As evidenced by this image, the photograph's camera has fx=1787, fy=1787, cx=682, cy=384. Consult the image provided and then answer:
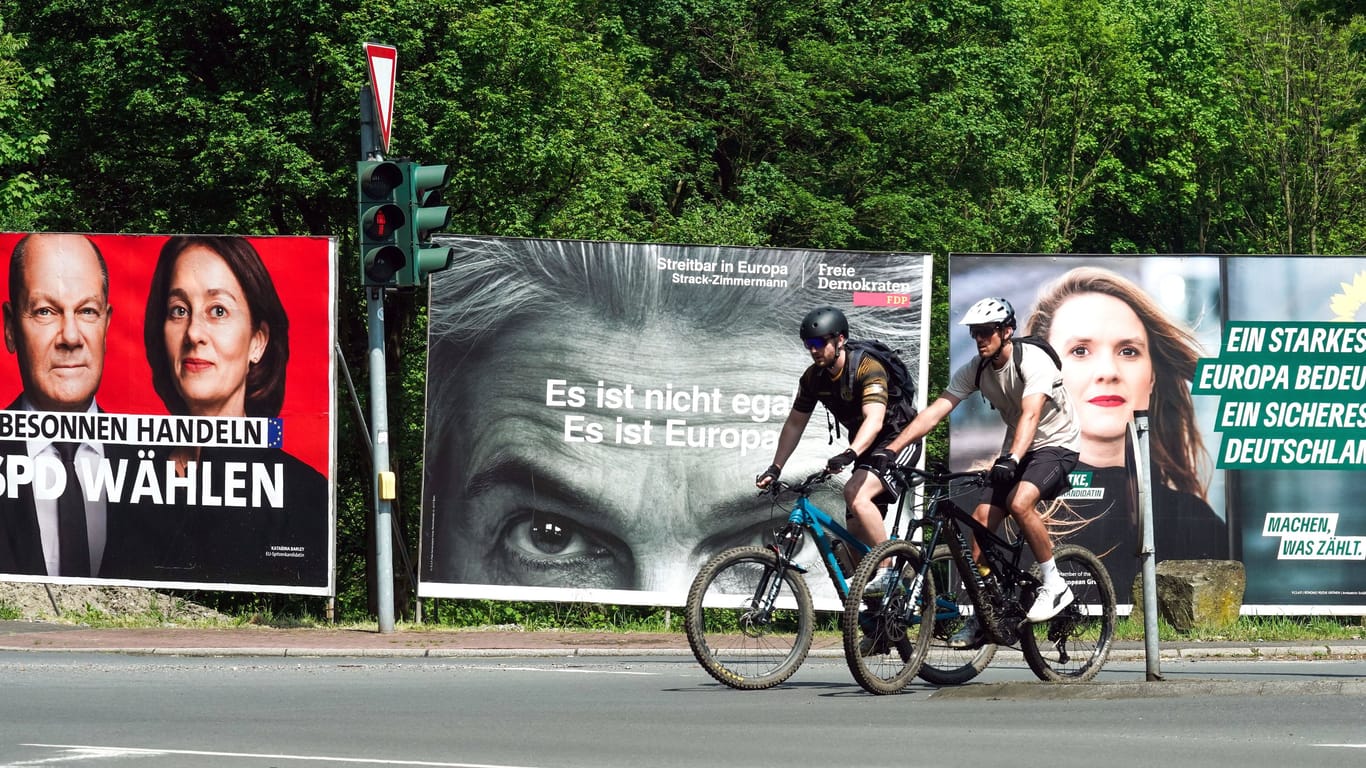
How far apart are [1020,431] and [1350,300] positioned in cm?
792

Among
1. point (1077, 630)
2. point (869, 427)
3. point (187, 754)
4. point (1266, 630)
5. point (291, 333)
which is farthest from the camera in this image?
point (291, 333)

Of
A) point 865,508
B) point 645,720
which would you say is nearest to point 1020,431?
point 865,508

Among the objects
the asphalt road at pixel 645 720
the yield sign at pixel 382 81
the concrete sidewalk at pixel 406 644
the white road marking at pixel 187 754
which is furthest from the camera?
the yield sign at pixel 382 81

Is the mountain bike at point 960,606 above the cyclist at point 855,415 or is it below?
below

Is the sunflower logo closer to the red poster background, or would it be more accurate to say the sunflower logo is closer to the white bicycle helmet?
the white bicycle helmet

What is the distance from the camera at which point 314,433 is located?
15500mm

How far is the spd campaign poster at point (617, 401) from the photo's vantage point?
51.6ft

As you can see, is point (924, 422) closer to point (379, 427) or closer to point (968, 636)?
point (968, 636)

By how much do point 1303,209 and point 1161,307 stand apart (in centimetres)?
3831

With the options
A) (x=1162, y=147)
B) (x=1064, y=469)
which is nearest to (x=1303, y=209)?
(x=1162, y=147)

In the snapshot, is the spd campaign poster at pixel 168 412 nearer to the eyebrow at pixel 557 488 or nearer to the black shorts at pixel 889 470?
the eyebrow at pixel 557 488

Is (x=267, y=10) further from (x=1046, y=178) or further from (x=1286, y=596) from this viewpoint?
(x=1046, y=178)

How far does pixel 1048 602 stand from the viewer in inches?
376

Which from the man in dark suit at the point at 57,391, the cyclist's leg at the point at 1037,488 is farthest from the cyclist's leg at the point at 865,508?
the man in dark suit at the point at 57,391
